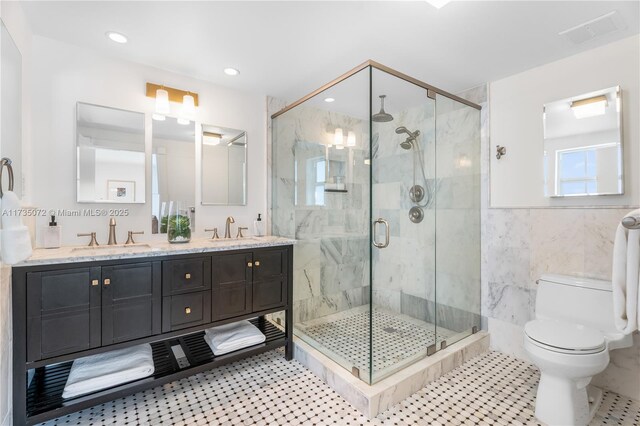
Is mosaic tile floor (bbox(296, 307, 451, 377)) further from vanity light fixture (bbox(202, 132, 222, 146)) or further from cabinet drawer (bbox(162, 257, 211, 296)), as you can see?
vanity light fixture (bbox(202, 132, 222, 146))

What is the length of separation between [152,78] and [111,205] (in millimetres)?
1008

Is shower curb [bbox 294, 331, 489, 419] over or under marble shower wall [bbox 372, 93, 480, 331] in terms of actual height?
under

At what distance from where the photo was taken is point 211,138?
2.51 metres

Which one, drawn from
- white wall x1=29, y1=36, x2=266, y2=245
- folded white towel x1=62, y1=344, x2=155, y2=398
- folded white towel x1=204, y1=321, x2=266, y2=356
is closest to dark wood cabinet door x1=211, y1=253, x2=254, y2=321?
folded white towel x1=204, y1=321, x2=266, y2=356

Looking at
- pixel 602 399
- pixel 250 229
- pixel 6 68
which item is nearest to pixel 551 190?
pixel 602 399

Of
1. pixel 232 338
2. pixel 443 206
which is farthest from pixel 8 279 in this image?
pixel 443 206

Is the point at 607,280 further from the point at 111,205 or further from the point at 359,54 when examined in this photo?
the point at 111,205

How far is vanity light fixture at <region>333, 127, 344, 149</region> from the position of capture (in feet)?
8.73

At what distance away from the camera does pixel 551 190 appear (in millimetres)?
2172

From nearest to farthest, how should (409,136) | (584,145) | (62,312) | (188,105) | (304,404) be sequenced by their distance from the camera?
(62,312), (304,404), (584,145), (188,105), (409,136)

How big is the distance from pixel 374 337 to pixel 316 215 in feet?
3.76

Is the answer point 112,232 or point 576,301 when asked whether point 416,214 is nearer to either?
point 576,301

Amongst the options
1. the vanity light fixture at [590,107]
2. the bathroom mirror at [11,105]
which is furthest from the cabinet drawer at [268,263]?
the vanity light fixture at [590,107]

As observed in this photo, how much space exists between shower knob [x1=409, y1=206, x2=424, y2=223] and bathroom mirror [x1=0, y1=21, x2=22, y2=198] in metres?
2.66
